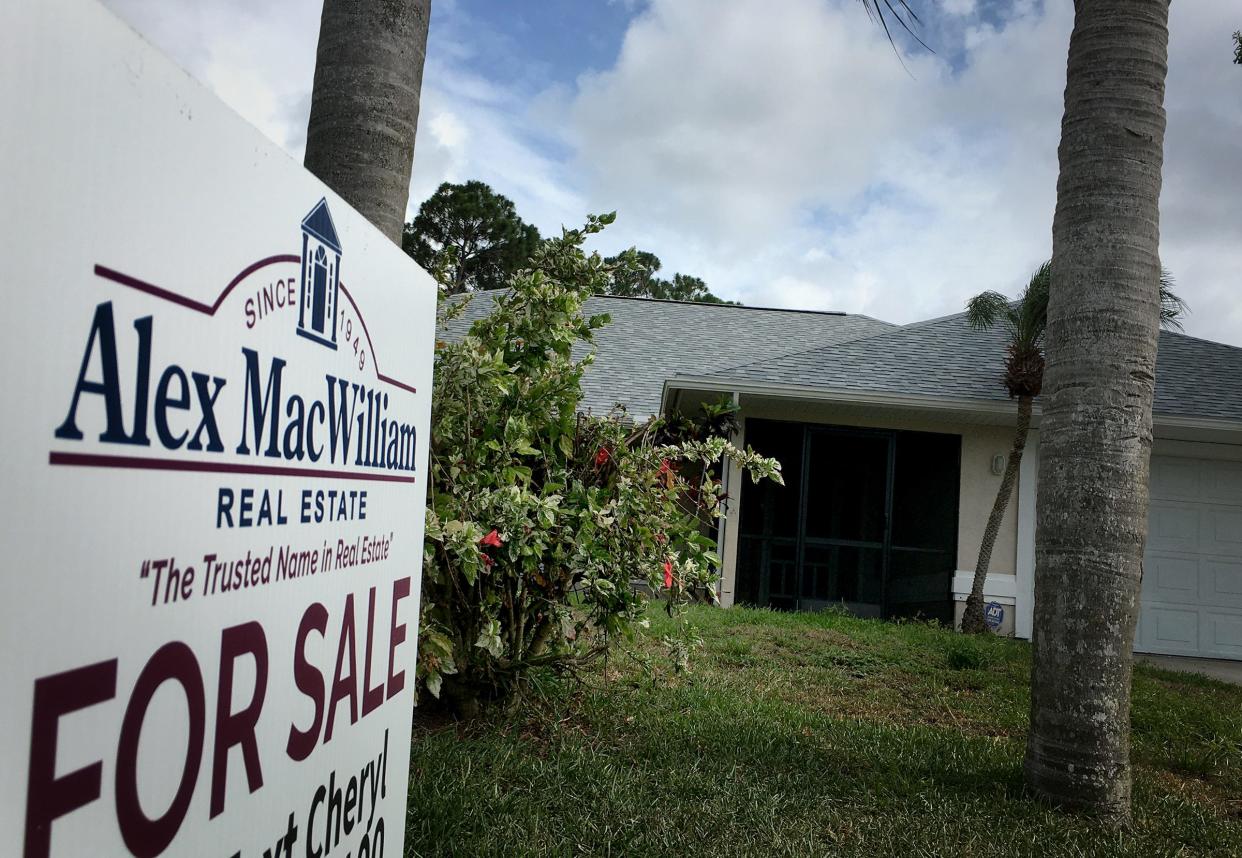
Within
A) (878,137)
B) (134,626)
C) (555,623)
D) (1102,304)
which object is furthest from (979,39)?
(134,626)

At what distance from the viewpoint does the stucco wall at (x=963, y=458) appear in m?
11.6

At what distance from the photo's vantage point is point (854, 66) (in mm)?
9867

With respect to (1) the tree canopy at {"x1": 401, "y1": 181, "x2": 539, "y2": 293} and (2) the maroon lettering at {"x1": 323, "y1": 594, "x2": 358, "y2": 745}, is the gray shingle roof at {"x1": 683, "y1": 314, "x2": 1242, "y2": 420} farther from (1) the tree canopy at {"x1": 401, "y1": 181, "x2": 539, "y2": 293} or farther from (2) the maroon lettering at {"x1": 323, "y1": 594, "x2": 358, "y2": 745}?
(1) the tree canopy at {"x1": 401, "y1": 181, "x2": 539, "y2": 293}

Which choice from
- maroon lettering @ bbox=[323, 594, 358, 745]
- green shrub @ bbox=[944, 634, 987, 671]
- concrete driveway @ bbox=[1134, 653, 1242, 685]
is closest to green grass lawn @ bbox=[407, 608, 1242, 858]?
green shrub @ bbox=[944, 634, 987, 671]

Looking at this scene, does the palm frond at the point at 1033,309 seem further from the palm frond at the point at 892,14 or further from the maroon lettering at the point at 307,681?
the maroon lettering at the point at 307,681

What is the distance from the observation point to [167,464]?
108 cm

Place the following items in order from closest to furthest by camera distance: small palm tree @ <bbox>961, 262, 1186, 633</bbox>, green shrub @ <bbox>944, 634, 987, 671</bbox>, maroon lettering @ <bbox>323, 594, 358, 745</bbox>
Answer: maroon lettering @ <bbox>323, 594, 358, 745</bbox>
green shrub @ <bbox>944, 634, 987, 671</bbox>
small palm tree @ <bbox>961, 262, 1186, 633</bbox>

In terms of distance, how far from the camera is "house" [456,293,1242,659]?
11.3 m

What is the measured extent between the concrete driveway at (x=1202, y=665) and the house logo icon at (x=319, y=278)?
34.0ft

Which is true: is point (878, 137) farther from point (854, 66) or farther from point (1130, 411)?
point (1130, 411)

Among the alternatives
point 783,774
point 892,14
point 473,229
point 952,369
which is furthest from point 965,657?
point 473,229

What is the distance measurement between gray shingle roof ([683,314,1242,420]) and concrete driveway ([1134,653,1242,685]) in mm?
2953

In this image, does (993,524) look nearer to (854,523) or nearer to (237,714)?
(854,523)

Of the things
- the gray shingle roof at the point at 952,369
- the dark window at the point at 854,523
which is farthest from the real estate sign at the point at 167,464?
the dark window at the point at 854,523
